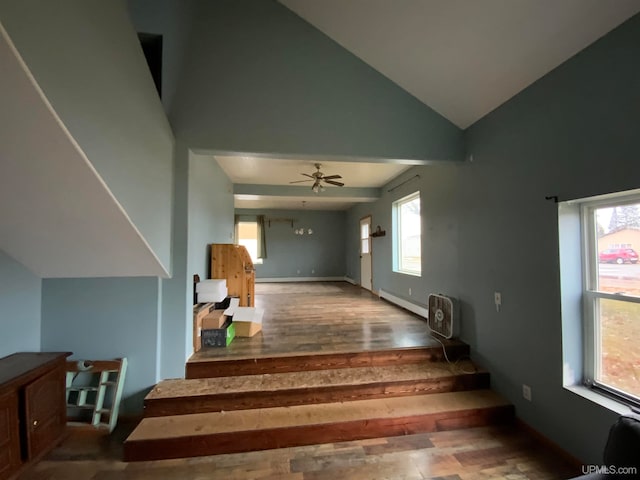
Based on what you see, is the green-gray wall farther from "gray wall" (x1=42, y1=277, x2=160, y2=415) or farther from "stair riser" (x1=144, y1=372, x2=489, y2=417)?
"gray wall" (x1=42, y1=277, x2=160, y2=415)

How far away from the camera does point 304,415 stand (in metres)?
2.27

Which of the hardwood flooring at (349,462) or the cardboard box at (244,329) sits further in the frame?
the cardboard box at (244,329)

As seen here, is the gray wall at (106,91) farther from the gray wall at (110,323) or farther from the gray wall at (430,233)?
the gray wall at (430,233)

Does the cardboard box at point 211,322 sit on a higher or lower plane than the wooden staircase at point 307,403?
higher

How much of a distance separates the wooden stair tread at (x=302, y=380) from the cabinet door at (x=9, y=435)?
74 centimetres

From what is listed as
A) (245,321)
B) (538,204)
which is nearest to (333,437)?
(245,321)

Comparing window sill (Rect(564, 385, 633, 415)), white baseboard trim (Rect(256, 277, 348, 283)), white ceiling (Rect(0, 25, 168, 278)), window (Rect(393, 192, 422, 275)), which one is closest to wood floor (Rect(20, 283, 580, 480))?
window sill (Rect(564, 385, 633, 415))

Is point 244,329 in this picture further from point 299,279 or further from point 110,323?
point 299,279

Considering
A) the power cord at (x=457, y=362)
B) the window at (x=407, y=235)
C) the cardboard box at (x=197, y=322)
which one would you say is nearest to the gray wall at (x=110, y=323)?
the cardboard box at (x=197, y=322)

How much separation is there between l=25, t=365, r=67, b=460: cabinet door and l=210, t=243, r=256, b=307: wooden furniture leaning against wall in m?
1.72

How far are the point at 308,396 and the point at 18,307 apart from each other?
2.53 m

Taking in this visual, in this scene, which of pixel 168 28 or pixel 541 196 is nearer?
pixel 541 196

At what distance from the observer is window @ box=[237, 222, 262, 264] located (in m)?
8.87

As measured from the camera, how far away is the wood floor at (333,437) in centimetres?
188
